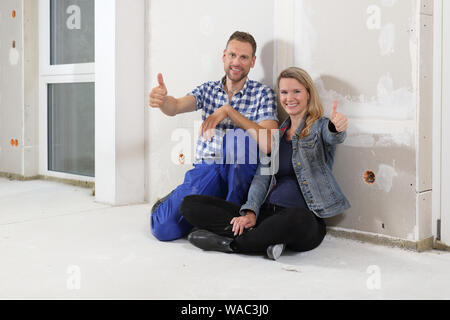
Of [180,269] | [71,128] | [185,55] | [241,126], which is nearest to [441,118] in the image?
[241,126]

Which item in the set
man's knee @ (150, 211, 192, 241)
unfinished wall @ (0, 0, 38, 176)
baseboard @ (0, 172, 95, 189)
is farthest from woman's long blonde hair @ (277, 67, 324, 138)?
unfinished wall @ (0, 0, 38, 176)

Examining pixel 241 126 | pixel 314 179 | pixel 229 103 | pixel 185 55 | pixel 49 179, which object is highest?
pixel 185 55

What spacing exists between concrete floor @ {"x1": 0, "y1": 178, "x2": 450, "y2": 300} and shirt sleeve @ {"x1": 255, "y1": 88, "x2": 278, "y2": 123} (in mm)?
610

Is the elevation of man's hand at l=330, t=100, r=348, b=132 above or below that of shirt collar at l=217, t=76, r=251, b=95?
below

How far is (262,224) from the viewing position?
1.87 meters

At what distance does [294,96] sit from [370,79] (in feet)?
1.06

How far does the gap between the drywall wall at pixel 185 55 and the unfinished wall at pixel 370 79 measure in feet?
0.04

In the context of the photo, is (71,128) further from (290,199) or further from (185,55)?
(290,199)

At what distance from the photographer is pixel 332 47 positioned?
2205 mm

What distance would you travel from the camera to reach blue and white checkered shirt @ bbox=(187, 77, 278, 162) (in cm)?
229

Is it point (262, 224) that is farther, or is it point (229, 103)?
point (229, 103)

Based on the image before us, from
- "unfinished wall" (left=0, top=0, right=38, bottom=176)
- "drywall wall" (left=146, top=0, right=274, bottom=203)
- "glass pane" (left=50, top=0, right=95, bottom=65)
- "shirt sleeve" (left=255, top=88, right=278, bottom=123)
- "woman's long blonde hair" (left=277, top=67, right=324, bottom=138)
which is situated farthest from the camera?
"unfinished wall" (left=0, top=0, right=38, bottom=176)

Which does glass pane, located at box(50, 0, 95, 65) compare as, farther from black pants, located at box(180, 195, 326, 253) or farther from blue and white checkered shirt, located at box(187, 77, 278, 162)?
black pants, located at box(180, 195, 326, 253)

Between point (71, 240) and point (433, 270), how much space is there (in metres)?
1.46
